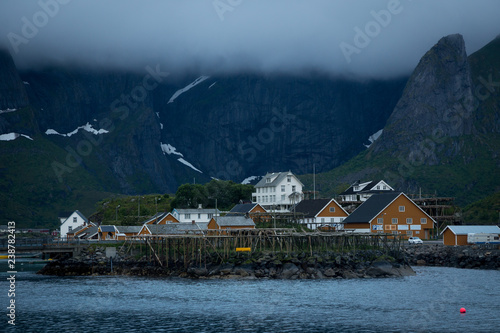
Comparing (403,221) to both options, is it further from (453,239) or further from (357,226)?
(453,239)

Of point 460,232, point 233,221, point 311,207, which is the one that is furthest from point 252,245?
point 311,207

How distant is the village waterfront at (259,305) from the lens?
136ft

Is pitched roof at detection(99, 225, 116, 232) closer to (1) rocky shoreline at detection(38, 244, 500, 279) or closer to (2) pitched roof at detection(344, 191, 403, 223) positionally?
(1) rocky shoreline at detection(38, 244, 500, 279)

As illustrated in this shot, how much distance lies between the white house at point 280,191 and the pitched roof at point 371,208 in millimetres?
29729

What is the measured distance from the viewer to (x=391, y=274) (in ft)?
225

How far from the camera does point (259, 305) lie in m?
48.8

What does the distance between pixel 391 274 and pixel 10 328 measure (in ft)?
135

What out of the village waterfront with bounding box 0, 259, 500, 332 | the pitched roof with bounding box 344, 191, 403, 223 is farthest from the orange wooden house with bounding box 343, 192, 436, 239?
the village waterfront with bounding box 0, 259, 500, 332

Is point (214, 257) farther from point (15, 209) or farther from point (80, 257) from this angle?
point (15, 209)

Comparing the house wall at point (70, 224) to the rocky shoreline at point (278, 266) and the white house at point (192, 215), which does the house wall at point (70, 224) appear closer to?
the white house at point (192, 215)

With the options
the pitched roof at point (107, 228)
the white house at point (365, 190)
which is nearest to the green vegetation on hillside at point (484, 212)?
the white house at point (365, 190)

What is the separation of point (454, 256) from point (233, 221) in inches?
1352

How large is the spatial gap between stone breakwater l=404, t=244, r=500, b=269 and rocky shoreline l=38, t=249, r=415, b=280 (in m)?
11.9

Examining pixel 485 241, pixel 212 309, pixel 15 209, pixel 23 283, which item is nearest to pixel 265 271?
pixel 212 309
